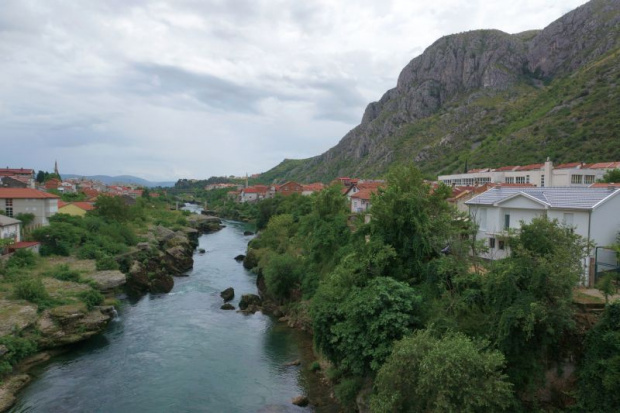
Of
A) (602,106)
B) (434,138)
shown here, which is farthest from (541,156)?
(434,138)

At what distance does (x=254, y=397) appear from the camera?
63.1 feet

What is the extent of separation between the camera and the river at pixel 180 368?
1864 centimetres

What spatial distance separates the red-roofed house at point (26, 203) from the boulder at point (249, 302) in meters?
25.2

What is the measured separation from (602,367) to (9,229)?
41.6 meters

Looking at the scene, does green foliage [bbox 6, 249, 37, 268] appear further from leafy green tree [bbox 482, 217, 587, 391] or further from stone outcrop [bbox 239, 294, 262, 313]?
leafy green tree [bbox 482, 217, 587, 391]

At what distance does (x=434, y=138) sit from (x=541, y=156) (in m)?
42.5

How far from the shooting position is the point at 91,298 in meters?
28.7

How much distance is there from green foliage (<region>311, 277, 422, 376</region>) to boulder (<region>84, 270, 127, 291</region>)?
20.8 metres

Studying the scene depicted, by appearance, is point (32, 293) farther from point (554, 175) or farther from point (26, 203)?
point (554, 175)

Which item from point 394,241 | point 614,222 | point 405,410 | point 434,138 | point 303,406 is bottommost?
point 303,406

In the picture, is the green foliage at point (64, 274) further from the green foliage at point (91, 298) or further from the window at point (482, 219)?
the window at point (482, 219)

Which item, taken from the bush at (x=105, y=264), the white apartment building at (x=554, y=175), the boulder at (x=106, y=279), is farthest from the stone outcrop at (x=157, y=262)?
the white apartment building at (x=554, y=175)

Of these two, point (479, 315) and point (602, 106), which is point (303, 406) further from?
point (602, 106)

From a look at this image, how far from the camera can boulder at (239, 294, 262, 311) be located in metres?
31.8
